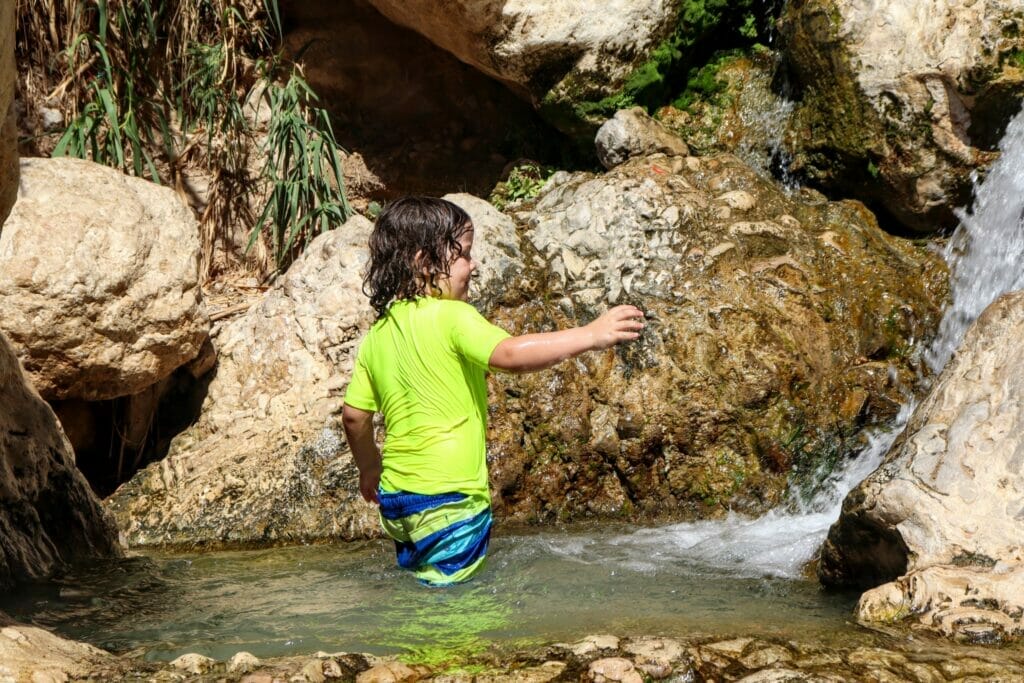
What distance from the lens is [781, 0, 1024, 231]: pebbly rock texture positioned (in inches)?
253

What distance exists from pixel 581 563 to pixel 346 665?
1749mm

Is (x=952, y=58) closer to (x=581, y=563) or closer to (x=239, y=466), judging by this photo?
(x=581, y=563)

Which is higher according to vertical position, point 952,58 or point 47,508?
point 952,58

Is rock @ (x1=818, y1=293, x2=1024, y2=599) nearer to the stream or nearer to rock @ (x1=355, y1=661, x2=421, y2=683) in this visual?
the stream

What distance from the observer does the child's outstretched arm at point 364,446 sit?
387 cm

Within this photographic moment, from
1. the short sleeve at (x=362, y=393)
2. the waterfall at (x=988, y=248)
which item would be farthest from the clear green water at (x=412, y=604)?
the waterfall at (x=988, y=248)

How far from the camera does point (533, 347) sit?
127 inches

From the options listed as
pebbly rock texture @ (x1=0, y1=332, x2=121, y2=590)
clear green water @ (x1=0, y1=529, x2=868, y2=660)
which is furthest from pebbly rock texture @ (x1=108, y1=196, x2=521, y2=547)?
pebbly rock texture @ (x1=0, y1=332, x2=121, y2=590)

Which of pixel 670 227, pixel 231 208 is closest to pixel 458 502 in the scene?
pixel 670 227

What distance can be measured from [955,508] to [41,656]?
2.65 m

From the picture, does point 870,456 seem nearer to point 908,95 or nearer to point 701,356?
point 701,356

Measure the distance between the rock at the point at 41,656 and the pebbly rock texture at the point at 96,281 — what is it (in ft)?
8.10

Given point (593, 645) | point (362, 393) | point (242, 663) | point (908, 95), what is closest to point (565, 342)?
point (593, 645)

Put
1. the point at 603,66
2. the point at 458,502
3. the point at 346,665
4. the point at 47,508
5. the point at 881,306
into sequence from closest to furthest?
1. the point at 346,665
2. the point at 458,502
3. the point at 47,508
4. the point at 881,306
5. the point at 603,66
